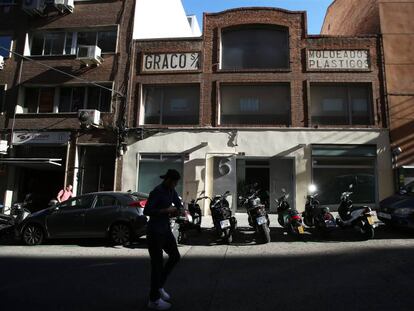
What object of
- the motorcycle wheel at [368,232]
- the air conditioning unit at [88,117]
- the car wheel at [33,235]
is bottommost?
the car wheel at [33,235]

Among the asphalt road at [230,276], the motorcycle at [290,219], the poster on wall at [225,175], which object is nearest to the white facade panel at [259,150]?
the poster on wall at [225,175]

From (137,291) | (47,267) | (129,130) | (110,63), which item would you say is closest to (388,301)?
(137,291)

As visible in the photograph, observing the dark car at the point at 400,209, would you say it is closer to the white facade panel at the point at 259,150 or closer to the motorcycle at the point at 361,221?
the motorcycle at the point at 361,221

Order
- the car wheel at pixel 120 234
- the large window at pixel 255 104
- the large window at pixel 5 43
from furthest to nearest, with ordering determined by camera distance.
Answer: the large window at pixel 5 43 < the large window at pixel 255 104 < the car wheel at pixel 120 234

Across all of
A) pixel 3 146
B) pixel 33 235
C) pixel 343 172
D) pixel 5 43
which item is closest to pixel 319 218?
pixel 343 172

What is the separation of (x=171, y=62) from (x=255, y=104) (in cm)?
416

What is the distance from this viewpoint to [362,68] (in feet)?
54.2

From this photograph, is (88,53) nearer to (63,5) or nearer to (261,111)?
(63,5)

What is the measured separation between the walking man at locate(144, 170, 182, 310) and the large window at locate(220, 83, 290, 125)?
11945mm

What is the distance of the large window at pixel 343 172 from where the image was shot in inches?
624

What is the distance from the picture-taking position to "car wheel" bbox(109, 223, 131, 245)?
1009 centimetres

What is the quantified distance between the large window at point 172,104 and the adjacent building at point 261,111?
0.04 m

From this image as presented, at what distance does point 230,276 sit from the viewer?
6.74 meters

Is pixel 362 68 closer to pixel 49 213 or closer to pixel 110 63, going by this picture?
pixel 110 63
